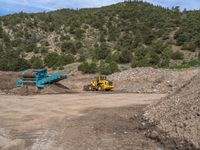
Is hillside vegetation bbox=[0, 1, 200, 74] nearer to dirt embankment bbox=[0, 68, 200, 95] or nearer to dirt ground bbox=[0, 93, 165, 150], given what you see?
dirt embankment bbox=[0, 68, 200, 95]

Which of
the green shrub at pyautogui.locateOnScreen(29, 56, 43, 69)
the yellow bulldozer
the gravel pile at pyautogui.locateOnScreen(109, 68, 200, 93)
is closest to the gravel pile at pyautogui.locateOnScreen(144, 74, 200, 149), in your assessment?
the gravel pile at pyautogui.locateOnScreen(109, 68, 200, 93)

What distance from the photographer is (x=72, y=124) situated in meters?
19.6

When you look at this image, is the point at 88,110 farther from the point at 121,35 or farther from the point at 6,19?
the point at 6,19

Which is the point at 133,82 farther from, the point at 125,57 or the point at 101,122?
the point at 101,122

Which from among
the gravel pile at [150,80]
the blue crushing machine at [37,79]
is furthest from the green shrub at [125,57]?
the blue crushing machine at [37,79]

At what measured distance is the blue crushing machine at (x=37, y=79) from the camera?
3569 centimetres

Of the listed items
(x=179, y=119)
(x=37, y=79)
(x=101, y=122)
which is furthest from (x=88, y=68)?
(x=179, y=119)

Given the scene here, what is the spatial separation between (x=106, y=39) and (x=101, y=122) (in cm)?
4969

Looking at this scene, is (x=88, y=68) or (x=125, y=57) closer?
(x=88, y=68)

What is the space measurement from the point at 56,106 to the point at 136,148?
1217cm

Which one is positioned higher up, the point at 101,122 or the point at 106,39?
the point at 106,39

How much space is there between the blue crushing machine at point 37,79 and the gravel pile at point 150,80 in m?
5.63

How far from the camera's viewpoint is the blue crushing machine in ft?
117

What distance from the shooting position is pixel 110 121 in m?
19.9
